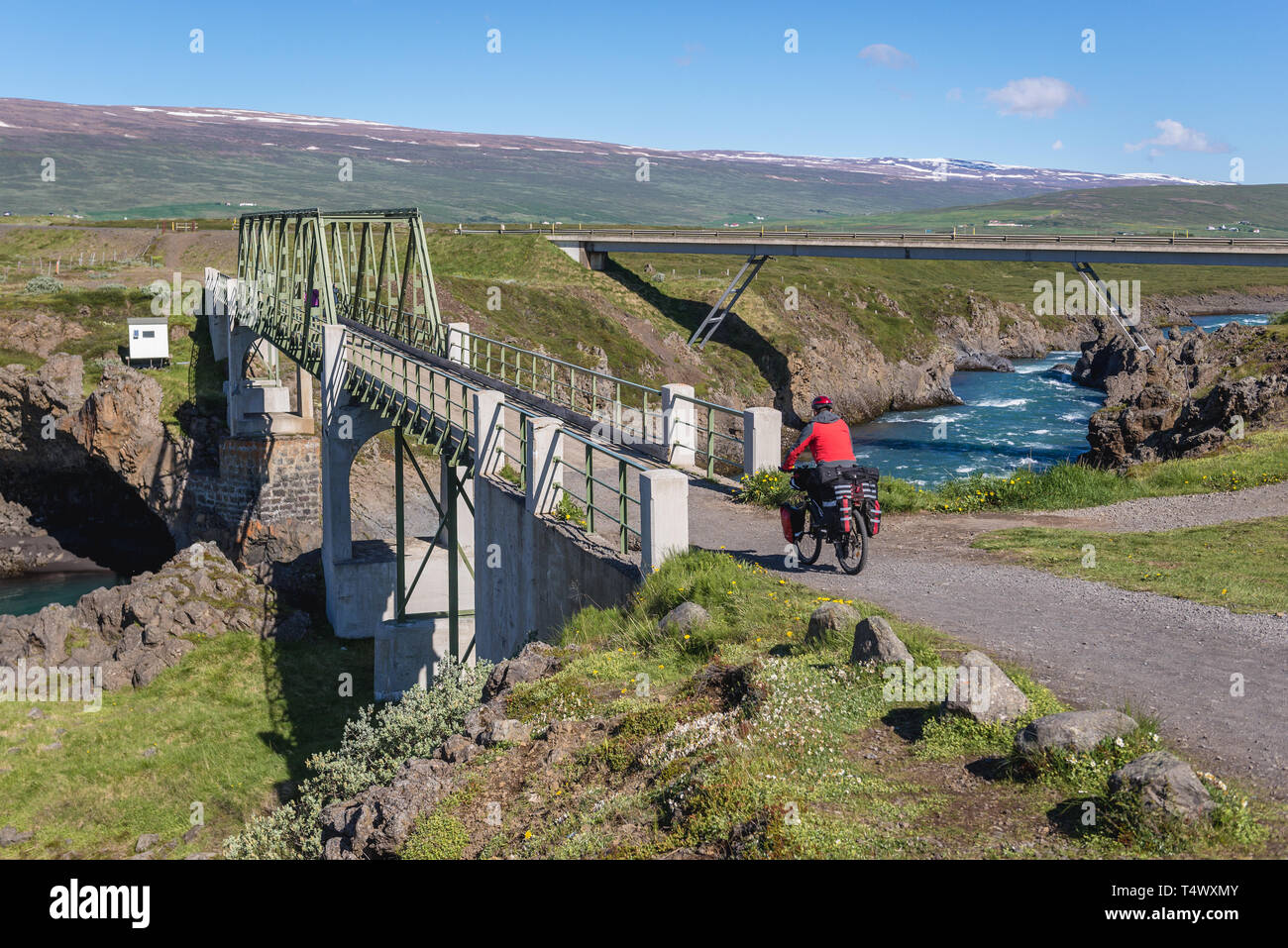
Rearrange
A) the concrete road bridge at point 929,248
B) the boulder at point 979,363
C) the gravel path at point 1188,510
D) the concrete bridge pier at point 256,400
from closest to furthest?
the gravel path at point 1188,510 → the concrete bridge pier at point 256,400 → the concrete road bridge at point 929,248 → the boulder at point 979,363

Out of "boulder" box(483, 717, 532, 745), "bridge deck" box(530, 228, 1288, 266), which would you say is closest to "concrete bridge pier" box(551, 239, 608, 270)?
"bridge deck" box(530, 228, 1288, 266)

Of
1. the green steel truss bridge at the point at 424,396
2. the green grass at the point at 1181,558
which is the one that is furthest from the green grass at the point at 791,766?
the green grass at the point at 1181,558

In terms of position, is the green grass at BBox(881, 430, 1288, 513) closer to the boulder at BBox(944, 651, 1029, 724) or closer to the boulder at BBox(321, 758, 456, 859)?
the boulder at BBox(944, 651, 1029, 724)

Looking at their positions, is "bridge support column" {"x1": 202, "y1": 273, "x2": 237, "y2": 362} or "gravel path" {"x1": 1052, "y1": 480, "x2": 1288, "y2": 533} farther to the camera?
"bridge support column" {"x1": 202, "y1": 273, "x2": 237, "y2": 362}

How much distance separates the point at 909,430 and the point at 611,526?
2029 inches

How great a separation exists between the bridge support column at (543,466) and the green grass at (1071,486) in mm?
5141

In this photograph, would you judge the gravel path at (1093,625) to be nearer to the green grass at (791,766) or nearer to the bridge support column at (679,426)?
the green grass at (791,766)

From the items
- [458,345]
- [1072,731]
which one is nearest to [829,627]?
[1072,731]

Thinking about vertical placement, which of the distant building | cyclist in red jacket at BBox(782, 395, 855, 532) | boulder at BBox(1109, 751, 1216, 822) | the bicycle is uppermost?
the distant building

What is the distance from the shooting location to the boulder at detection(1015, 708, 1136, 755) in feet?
22.6

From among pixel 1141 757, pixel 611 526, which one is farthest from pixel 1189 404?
pixel 1141 757

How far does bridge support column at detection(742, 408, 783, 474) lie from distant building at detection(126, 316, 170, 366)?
39286 millimetres

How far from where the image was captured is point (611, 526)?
16.5 m

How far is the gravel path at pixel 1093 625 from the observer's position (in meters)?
7.61
